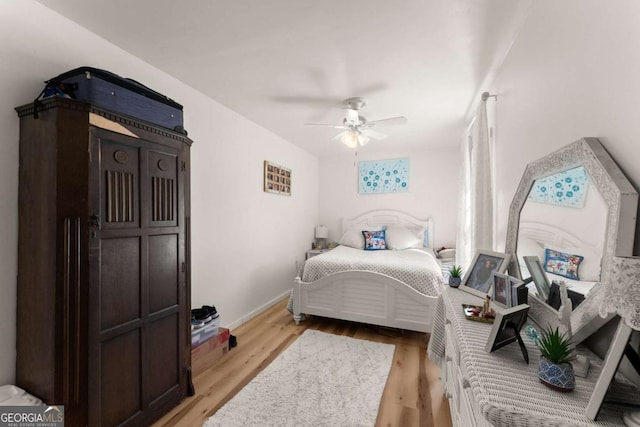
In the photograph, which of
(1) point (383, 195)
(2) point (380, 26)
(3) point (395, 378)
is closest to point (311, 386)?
(3) point (395, 378)

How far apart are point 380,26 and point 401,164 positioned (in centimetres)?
329

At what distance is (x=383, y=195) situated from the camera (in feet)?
15.8

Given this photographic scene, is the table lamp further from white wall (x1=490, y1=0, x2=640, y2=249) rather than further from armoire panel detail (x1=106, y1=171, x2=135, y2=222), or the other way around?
armoire panel detail (x1=106, y1=171, x2=135, y2=222)

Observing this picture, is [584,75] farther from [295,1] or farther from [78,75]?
[78,75]

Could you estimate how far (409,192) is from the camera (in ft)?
15.3

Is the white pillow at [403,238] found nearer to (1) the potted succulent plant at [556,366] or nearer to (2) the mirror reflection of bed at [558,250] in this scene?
(2) the mirror reflection of bed at [558,250]

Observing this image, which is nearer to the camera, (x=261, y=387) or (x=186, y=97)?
(x=261, y=387)

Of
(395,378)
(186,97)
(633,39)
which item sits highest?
(186,97)

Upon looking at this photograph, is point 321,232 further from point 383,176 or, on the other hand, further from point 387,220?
point 383,176

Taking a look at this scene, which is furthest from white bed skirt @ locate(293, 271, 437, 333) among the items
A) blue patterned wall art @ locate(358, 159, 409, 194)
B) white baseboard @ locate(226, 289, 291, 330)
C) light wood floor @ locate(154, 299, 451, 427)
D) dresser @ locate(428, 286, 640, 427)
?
blue patterned wall art @ locate(358, 159, 409, 194)

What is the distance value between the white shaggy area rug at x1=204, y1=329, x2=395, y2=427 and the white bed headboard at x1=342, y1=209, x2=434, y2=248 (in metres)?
2.46

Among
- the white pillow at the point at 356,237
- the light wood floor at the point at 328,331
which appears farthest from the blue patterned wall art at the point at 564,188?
→ the white pillow at the point at 356,237

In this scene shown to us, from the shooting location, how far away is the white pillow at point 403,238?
410cm

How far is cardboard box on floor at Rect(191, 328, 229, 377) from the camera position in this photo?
212 cm
